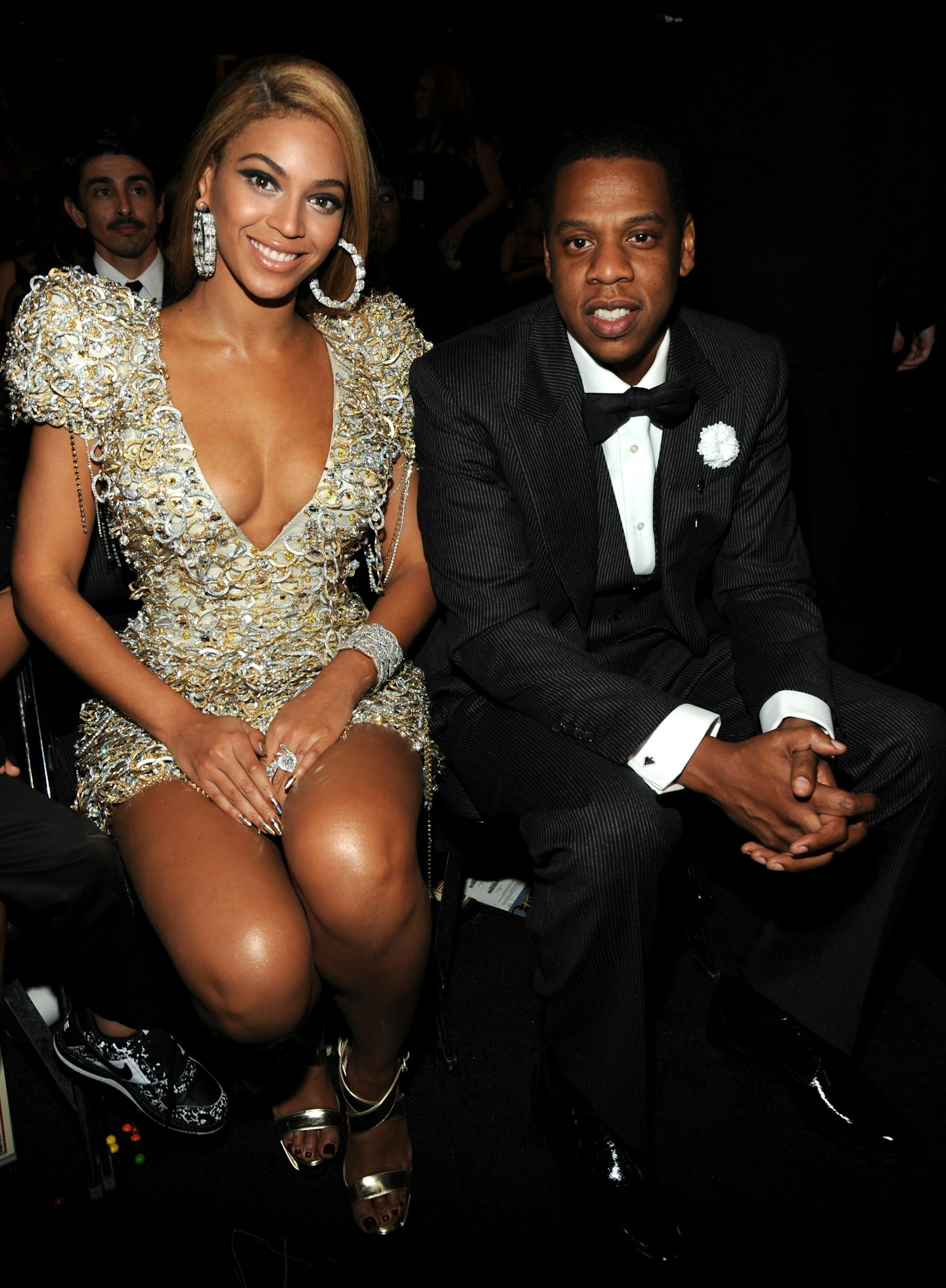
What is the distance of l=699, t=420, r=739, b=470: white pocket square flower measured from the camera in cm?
213

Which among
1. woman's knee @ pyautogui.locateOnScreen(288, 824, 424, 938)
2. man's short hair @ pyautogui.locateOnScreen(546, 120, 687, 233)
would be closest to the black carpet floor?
woman's knee @ pyautogui.locateOnScreen(288, 824, 424, 938)

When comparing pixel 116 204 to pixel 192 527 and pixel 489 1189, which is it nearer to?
pixel 192 527

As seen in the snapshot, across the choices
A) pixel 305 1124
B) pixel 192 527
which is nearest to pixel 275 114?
pixel 192 527

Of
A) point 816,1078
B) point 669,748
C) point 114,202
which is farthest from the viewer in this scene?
point 114,202

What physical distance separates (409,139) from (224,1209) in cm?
510

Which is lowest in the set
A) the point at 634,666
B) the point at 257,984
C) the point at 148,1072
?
the point at 148,1072

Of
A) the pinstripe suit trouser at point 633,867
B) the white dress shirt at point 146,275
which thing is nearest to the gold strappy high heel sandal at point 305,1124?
the pinstripe suit trouser at point 633,867

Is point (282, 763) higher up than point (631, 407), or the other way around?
point (631, 407)

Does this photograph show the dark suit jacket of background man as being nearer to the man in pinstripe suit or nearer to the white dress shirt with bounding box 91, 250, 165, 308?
the man in pinstripe suit

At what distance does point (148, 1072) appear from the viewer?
205cm

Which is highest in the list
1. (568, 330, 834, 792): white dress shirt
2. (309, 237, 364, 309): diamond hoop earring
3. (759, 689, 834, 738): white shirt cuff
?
(309, 237, 364, 309): diamond hoop earring

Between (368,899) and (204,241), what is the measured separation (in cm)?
123

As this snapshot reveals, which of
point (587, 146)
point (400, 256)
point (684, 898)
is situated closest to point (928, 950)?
point (684, 898)

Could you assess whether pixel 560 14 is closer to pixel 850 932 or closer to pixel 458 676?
pixel 458 676
